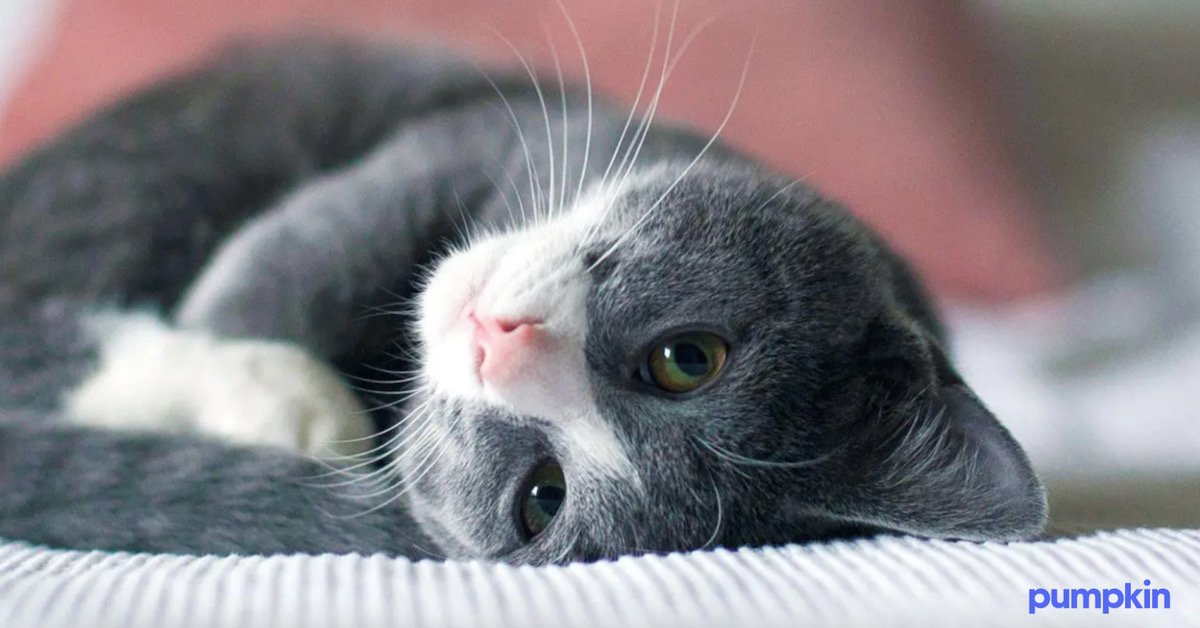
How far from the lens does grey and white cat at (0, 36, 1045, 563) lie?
89cm

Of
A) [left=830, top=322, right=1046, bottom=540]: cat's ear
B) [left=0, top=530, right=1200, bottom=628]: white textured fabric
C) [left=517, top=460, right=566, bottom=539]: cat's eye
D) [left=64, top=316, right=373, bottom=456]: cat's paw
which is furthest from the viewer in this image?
[left=64, top=316, right=373, bottom=456]: cat's paw

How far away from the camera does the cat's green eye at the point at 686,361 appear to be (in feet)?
2.99

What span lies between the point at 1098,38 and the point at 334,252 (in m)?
2.05

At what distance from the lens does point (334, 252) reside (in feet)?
4.09

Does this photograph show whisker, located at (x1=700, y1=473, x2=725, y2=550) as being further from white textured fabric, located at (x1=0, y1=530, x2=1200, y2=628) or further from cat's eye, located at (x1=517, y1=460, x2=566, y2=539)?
cat's eye, located at (x1=517, y1=460, x2=566, y2=539)

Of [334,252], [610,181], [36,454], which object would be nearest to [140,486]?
[36,454]

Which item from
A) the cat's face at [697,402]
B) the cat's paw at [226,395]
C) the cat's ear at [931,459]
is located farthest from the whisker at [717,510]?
the cat's paw at [226,395]

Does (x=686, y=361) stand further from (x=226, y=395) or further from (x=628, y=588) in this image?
(x=226, y=395)

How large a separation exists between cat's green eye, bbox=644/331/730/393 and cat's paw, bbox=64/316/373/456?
0.35m

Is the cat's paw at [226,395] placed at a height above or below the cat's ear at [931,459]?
below

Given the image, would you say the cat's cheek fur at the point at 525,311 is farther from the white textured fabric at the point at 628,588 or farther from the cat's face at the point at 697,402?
the white textured fabric at the point at 628,588

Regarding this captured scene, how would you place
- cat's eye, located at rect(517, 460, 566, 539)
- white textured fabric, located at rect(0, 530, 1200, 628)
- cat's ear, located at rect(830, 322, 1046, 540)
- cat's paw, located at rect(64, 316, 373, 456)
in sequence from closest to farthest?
white textured fabric, located at rect(0, 530, 1200, 628)
cat's ear, located at rect(830, 322, 1046, 540)
cat's eye, located at rect(517, 460, 566, 539)
cat's paw, located at rect(64, 316, 373, 456)

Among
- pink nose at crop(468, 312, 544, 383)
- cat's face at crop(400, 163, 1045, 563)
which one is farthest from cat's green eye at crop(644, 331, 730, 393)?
pink nose at crop(468, 312, 544, 383)

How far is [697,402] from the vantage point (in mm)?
898
